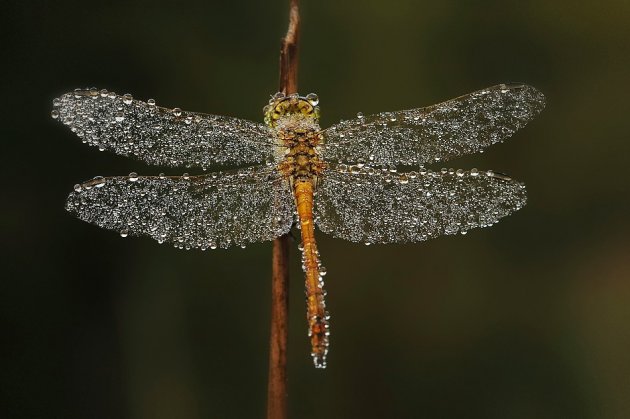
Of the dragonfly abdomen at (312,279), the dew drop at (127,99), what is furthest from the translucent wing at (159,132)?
the dragonfly abdomen at (312,279)

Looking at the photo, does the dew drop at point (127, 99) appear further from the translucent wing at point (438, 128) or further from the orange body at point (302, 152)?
the translucent wing at point (438, 128)

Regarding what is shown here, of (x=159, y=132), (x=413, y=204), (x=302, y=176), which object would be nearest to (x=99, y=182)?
(x=159, y=132)

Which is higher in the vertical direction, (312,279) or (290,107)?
(290,107)

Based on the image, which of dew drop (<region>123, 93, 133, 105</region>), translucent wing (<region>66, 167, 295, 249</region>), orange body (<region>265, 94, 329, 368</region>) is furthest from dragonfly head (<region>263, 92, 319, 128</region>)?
dew drop (<region>123, 93, 133, 105</region>)

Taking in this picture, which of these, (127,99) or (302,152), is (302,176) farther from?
(127,99)

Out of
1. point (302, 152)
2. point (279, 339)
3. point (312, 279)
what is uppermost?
point (302, 152)

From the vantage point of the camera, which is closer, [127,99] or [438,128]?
[127,99]

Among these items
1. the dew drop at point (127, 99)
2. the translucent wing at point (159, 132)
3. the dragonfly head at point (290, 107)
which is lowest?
the translucent wing at point (159, 132)

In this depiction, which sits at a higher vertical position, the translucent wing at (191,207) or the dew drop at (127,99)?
the dew drop at (127,99)
